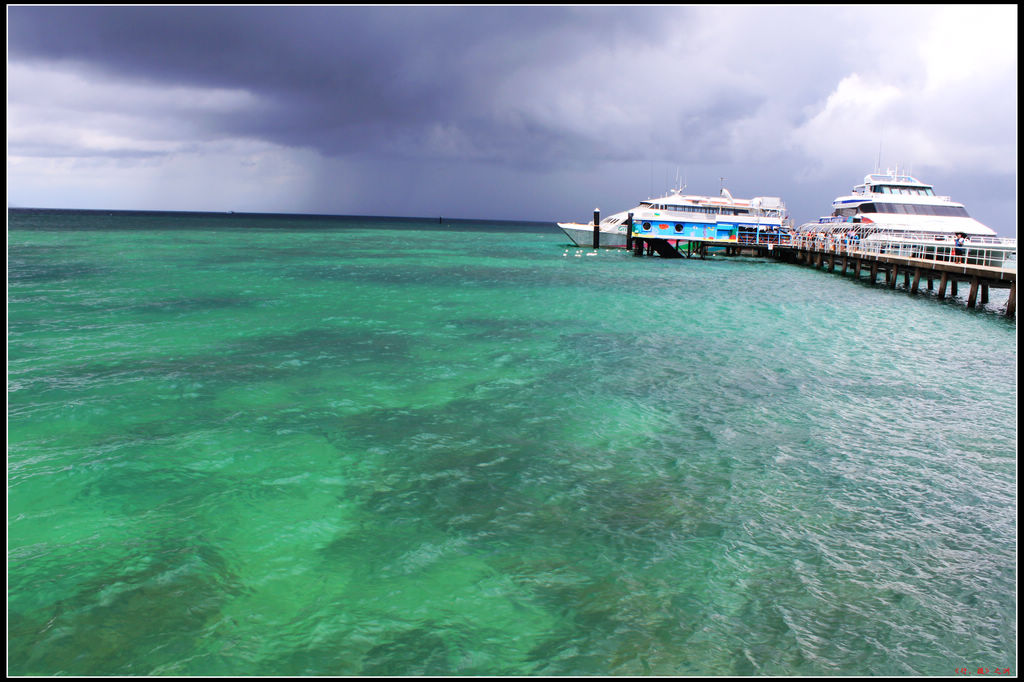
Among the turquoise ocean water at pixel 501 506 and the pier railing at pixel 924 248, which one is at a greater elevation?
the pier railing at pixel 924 248

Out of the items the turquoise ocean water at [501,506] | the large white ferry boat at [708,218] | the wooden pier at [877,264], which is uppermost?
the large white ferry boat at [708,218]

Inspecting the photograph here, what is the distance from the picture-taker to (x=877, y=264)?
44219 millimetres

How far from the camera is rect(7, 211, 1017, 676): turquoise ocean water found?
6312 mm

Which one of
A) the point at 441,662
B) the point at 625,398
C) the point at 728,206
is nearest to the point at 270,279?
the point at 625,398

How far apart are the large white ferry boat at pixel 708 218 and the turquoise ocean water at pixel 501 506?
4910 centimetres

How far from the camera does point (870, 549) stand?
8.12 m

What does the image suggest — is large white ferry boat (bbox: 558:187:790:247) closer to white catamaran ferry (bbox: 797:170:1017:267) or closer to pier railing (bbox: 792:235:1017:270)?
pier railing (bbox: 792:235:1017:270)

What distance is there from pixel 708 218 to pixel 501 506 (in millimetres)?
64607

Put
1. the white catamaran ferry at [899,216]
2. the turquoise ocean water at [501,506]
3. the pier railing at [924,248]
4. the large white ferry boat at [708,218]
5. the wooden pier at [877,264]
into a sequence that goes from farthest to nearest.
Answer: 1. the large white ferry boat at [708,218]
2. the white catamaran ferry at [899,216]
3. the pier railing at [924,248]
4. the wooden pier at [877,264]
5. the turquoise ocean water at [501,506]

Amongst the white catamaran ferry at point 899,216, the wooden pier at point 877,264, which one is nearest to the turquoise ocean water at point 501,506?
the wooden pier at point 877,264

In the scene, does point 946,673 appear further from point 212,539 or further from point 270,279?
point 270,279

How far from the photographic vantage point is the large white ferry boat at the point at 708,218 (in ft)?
223

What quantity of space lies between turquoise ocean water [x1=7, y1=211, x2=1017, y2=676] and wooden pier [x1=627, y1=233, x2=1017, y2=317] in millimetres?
12416

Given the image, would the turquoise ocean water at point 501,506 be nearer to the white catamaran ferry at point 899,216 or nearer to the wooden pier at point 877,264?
the wooden pier at point 877,264
